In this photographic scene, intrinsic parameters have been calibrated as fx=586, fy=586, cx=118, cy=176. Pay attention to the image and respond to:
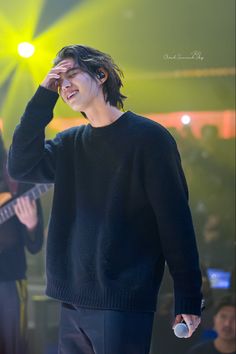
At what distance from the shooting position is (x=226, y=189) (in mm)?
2932

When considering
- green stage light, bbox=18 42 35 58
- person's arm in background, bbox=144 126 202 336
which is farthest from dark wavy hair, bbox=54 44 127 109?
green stage light, bbox=18 42 35 58

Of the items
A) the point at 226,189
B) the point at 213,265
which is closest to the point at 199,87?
the point at 226,189

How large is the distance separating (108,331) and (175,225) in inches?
13.1

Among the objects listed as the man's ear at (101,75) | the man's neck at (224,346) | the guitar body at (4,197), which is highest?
the man's ear at (101,75)

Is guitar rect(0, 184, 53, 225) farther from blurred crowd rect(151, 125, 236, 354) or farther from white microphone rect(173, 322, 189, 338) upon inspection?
white microphone rect(173, 322, 189, 338)

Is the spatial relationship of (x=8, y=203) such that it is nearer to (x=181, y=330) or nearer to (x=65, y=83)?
(x=65, y=83)

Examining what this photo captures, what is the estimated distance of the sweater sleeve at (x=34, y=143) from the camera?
1.67 metres

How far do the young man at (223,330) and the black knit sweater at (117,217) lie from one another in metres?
1.25

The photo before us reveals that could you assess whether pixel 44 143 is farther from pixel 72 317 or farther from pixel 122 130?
pixel 72 317

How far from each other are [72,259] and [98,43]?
137 cm

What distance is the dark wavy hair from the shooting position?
1687 mm

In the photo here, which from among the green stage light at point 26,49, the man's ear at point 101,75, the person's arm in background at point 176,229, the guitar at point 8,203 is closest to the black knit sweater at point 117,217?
the person's arm in background at point 176,229

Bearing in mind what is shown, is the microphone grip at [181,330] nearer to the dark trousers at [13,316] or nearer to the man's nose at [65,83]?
the man's nose at [65,83]

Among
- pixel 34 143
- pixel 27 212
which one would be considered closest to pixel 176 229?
pixel 34 143
